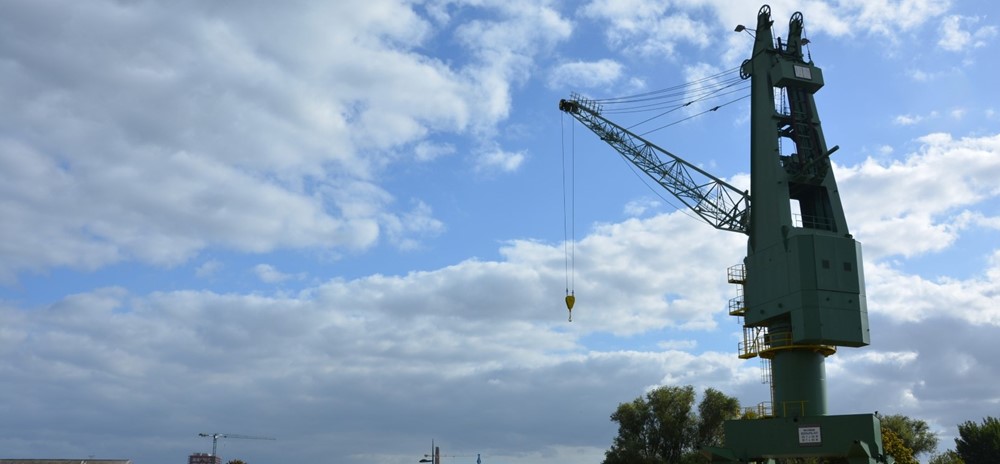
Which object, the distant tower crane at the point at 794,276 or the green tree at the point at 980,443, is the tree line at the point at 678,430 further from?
the distant tower crane at the point at 794,276

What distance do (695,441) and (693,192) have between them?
32120 mm

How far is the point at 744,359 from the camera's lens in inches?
1783

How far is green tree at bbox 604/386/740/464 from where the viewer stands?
74.2 metres

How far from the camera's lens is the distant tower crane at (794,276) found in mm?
39656

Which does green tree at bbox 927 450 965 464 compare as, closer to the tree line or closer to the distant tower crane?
the tree line

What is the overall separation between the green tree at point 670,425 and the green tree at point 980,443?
20.3m

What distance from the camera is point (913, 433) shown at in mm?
81938

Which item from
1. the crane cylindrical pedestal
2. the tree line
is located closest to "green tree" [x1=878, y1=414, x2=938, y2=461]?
the tree line

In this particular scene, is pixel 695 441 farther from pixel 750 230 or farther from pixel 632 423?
pixel 750 230

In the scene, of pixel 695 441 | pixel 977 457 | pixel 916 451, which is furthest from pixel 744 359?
pixel 916 451

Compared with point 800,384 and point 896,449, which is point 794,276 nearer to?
point 800,384

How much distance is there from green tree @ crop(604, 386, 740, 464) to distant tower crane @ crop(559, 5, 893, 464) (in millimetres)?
30710

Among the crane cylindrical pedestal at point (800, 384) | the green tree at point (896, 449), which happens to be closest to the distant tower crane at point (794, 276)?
the crane cylindrical pedestal at point (800, 384)

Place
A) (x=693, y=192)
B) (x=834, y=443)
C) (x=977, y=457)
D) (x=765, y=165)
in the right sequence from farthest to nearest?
1. (x=977, y=457)
2. (x=693, y=192)
3. (x=765, y=165)
4. (x=834, y=443)
